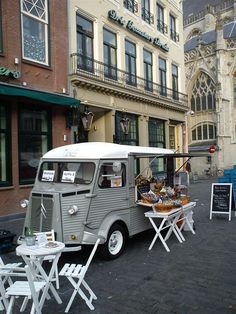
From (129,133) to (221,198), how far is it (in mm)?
8614

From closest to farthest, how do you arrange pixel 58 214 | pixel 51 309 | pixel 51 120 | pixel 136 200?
1. pixel 51 309
2. pixel 58 214
3. pixel 136 200
4. pixel 51 120

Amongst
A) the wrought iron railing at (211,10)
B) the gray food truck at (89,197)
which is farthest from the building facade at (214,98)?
the gray food truck at (89,197)

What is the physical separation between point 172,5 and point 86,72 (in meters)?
12.5

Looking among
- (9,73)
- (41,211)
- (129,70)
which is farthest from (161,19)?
(41,211)

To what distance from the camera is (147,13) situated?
21203 millimetres

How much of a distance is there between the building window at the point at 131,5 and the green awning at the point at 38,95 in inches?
325

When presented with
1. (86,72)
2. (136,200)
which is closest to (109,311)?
(136,200)

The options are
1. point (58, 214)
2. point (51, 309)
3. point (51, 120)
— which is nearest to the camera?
point (51, 309)

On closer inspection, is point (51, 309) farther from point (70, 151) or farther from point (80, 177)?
point (70, 151)

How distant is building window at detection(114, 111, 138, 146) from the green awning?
4.44 meters

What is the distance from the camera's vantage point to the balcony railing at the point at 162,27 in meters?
22.6

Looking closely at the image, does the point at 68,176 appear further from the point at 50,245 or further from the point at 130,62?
the point at 130,62

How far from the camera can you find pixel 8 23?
39.2ft

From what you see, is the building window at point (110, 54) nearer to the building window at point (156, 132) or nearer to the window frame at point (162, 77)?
the building window at point (156, 132)
